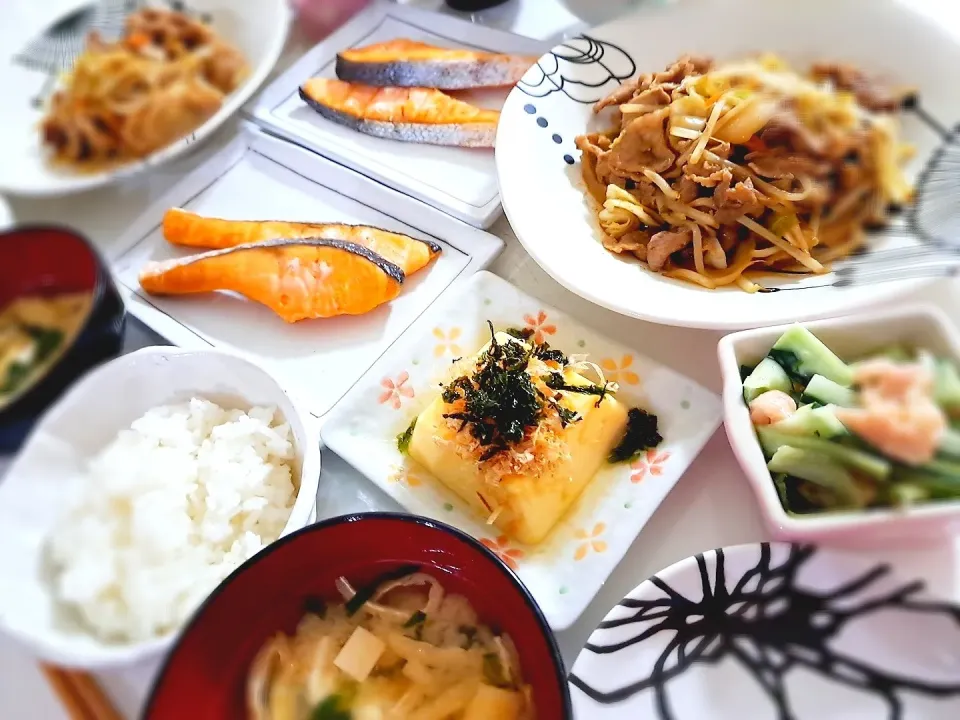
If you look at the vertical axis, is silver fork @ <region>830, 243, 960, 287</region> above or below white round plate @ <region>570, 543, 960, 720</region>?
above

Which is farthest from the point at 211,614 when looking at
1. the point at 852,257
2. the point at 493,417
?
the point at 852,257

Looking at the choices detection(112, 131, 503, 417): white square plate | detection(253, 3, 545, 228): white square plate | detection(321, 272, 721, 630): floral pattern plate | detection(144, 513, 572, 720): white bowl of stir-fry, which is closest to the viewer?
detection(144, 513, 572, 720): white bowl of stir-fry

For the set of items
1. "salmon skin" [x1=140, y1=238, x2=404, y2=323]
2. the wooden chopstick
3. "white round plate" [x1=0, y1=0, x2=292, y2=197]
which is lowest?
the wooden chopstick

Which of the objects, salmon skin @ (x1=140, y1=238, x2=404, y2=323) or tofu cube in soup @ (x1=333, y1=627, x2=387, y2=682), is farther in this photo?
salmon skin @ (x1=140, y1=238, x2=404, y2=323)

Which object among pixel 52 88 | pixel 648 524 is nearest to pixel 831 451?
pixel 648 524

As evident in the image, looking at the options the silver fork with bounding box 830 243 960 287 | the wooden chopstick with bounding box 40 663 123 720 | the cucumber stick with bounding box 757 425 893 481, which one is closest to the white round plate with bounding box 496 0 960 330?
the silver fork with bounding box 830 243 960 287

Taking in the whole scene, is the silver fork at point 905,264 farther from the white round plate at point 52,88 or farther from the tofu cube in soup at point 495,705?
the white round plate at point 52,88

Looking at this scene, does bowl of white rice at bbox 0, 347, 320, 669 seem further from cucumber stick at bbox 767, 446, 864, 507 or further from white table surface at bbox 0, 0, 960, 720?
cucumber stick at bbox 767, 446, 864, 507
